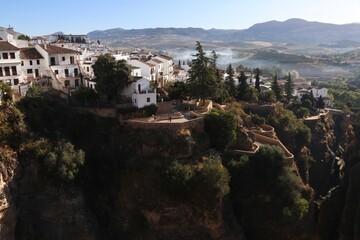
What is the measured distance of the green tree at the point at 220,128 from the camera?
36.9 m

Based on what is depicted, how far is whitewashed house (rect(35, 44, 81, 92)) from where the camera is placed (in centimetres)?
4519

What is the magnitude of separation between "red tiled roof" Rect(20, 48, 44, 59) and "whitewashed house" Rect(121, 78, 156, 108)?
45.1ft

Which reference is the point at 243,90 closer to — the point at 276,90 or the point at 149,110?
the point at 276,90

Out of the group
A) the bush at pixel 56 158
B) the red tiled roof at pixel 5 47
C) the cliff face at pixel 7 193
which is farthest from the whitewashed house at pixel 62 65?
the cliff face at pixel 7 193

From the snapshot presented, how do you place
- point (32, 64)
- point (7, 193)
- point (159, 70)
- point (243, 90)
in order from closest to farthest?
point (7, 193)
point (32, 64)
point (159, 70)
point (243, 90)

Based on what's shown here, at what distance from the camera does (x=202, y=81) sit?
43.7 m

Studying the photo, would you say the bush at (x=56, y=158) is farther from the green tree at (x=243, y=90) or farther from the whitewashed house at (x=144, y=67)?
the green tree at (x=243, y=90)

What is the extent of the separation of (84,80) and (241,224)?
27154 mm

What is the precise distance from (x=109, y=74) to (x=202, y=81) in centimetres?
1149

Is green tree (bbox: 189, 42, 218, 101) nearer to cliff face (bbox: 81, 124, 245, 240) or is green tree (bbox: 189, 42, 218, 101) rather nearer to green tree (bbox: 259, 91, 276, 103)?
cliff face (bbox: 81, 124, 245, 240)

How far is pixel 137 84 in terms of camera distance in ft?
131

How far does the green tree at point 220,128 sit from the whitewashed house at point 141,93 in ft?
23.2

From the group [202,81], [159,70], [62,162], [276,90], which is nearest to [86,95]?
[62,162]

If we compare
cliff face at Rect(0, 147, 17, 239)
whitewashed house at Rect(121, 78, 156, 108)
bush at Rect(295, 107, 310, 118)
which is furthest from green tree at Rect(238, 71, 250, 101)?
cliff face at Rect(0, 147, 17, 239)
